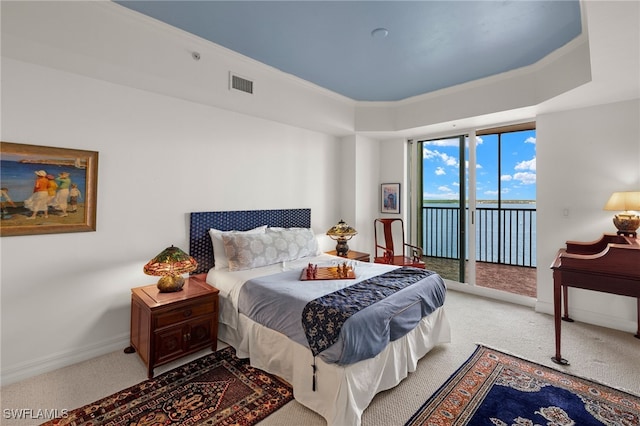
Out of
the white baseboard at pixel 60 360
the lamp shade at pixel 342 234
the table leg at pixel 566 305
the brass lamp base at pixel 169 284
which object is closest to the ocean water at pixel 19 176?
the brass lamp base at pixel 169 284

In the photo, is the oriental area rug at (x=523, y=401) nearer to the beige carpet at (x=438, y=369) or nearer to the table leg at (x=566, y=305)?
the beige carpet at (x=438, y=369)

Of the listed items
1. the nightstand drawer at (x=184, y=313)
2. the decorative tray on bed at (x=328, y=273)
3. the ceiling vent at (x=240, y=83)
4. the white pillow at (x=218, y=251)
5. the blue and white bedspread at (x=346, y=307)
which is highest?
the ceiling vent at (x=240, y=83)

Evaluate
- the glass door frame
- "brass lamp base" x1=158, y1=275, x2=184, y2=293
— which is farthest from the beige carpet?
the glass door frame

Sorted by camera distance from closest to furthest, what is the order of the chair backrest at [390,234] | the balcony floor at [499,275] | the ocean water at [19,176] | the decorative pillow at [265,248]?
1. the ocean water at [19,176]
2. the decorative pillow at [265,248]
3. the balcony floor at [499,275]
4. the chair backrest at [390,234]

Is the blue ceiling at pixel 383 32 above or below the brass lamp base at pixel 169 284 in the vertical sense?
above

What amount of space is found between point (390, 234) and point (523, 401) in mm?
2876

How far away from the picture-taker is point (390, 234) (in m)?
4.73

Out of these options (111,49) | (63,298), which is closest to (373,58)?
(111,49)

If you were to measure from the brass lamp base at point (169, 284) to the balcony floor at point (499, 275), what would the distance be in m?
3.94

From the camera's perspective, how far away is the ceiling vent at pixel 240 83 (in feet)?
9.93

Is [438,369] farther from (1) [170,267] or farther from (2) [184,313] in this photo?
(1) [170,267]

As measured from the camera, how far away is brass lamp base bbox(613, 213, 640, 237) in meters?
2.84

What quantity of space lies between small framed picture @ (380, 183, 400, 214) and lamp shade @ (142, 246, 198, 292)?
3.40m

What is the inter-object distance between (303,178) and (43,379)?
3307 mm
